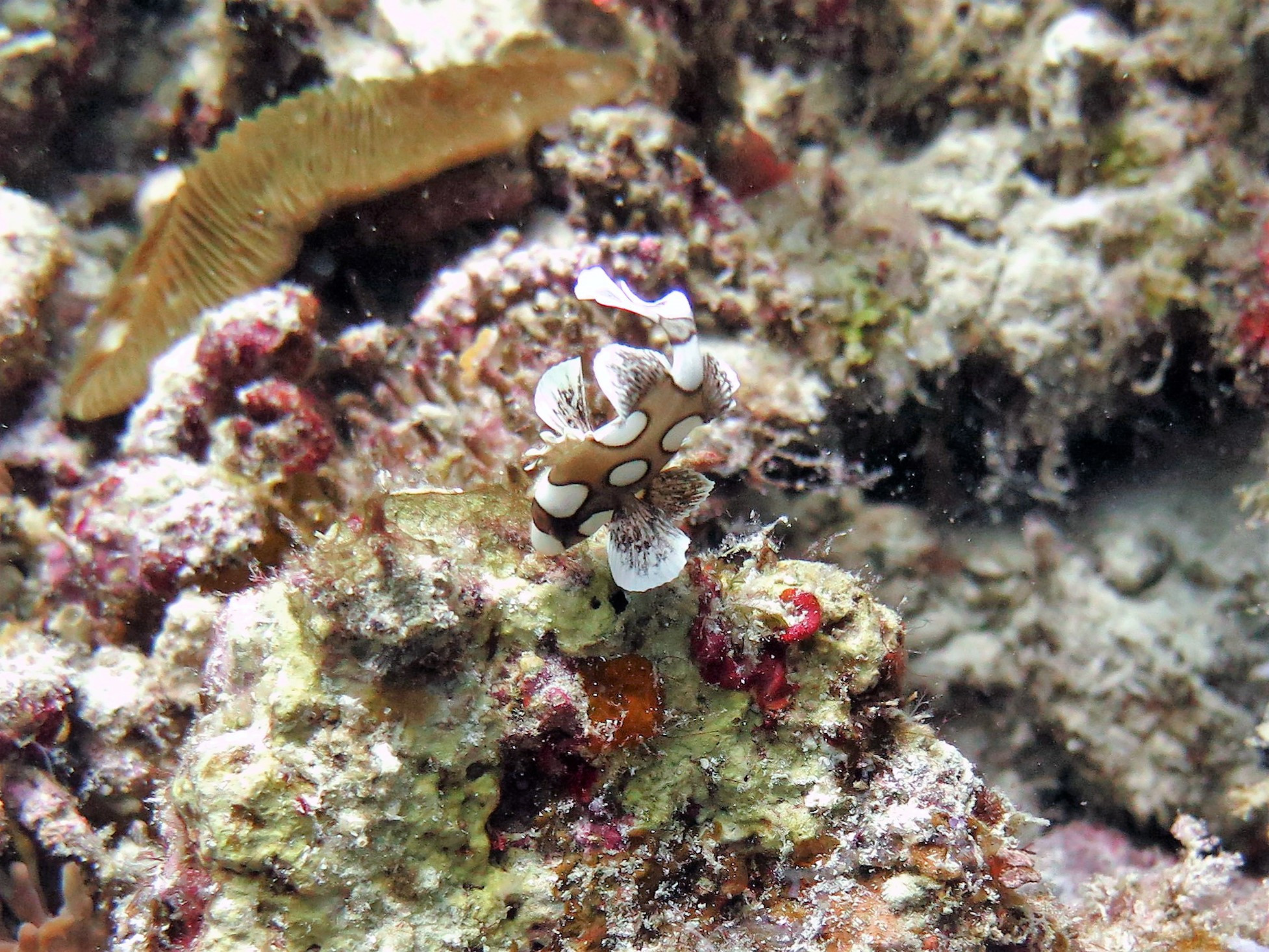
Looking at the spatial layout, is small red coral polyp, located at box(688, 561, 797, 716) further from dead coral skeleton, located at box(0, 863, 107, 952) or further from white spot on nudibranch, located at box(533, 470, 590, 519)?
dead coral skeleton, located at box(0, 863, 107, 952)

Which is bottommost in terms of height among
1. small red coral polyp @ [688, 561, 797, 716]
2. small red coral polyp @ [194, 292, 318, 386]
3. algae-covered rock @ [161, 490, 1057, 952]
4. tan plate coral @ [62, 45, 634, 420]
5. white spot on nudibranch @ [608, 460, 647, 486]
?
algae-covered rock @ [161, 490, 1057, 952]

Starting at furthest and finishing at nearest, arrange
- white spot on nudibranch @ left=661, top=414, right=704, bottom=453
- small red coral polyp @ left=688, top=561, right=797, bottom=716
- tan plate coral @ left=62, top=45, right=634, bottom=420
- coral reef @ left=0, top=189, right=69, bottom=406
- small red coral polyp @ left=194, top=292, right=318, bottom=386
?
coral reef @ left=0, top=189, right=69, bottom=406 → tan plate coral @ left=62, top=45, right=634, bottom=420 → small red coral polyp @ left=194, top=292, right=318, bottom=386 → small red coral polyp @ left=688, top=561, right=797, bottom=716 → white spot on nudibranch @ left=661, top=414, right=704, bottom=453

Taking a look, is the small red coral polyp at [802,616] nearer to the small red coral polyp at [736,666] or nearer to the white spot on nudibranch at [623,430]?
the small red coral polyp at [736,666]

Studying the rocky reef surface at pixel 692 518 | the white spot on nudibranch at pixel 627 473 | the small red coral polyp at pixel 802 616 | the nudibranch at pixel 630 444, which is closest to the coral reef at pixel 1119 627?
the rocky reef surface at pixel 692 518

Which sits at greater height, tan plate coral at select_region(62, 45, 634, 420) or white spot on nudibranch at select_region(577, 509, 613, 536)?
tan plate coral at select_region(62, 45, 634, 420)

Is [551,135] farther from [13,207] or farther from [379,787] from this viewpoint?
[379,787]

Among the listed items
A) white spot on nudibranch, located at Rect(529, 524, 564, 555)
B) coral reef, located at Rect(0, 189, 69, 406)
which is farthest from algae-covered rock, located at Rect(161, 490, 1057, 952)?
coral reef, located at Rect(0, 189, 69, 406)

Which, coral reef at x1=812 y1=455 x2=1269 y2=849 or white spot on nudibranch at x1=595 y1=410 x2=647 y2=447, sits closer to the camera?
white spot on nudibranch at x1=595 y1=410 x2=647 y2=447
